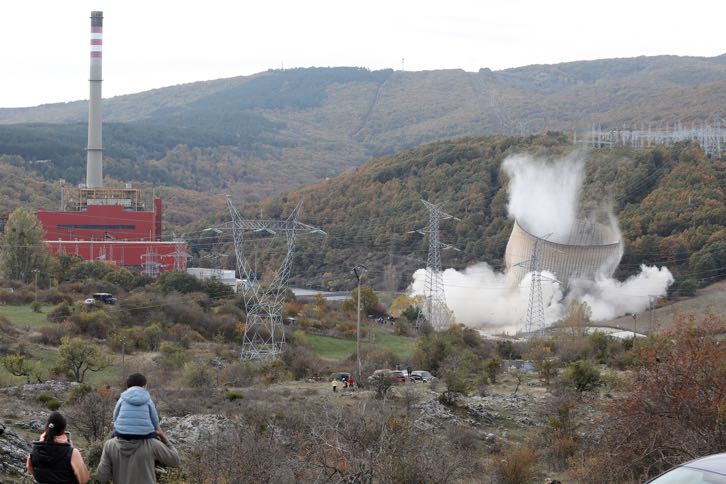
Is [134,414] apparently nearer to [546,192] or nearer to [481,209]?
[546,192]

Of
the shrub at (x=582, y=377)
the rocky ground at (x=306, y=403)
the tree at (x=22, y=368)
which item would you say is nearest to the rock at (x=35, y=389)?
the rocky ground at (x=306, y=403)

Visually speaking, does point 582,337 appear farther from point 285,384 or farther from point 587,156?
point 587,156

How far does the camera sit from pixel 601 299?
69188 millimetres

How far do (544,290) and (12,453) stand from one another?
55.6 m

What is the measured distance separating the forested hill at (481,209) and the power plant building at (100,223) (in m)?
7.47

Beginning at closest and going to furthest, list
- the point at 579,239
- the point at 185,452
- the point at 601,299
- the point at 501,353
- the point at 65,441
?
the point at 65,441 → the point at 185,452 → the point at 501,353 → the point at 601,299 → the point at 579,239

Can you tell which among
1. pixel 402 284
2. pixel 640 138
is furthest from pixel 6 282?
pixel 640 138

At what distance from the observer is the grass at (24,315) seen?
140ft

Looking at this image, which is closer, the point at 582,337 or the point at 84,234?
the point at 582,337

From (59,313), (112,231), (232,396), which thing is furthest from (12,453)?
(112,231)

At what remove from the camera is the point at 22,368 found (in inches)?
1216

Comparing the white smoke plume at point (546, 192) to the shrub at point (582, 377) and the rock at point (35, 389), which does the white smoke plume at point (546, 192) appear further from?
the rock at point (35, 389)

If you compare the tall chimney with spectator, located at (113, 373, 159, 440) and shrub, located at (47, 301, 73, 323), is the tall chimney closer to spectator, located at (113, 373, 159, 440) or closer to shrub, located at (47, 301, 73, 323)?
shrub, located at (47, 301, 73, 323)

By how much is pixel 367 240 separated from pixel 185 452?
72198 mm
